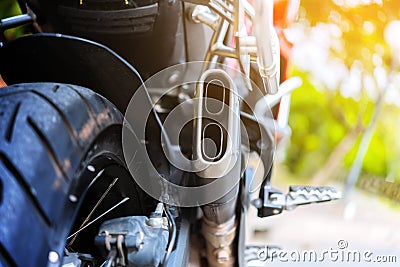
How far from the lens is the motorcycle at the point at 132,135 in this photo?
0.58 m

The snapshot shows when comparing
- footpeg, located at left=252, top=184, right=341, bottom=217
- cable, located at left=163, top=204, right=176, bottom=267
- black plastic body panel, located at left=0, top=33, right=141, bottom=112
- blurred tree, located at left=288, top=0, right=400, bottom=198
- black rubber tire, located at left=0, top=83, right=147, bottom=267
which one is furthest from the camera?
blurred tree, located at left=288, top=0, right=400, bottom=198

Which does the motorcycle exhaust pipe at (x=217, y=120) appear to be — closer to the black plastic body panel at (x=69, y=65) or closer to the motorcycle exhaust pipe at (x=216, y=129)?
the motorcycle exhaust pipe at (x=216, y=129)

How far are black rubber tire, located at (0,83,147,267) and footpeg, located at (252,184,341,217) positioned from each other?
727mm

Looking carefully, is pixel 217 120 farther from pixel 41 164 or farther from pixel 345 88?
pixel 345 88

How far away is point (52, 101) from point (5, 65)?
215mm

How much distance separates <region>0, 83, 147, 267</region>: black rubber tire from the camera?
536 millimetres

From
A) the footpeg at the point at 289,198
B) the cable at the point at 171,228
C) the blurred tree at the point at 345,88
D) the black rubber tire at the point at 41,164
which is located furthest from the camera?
the blurred tree at the point at 345,88

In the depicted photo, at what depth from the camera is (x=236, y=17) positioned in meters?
0.83

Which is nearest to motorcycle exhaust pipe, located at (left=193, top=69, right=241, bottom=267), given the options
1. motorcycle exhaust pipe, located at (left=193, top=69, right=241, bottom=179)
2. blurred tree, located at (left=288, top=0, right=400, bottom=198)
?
motorcycle exhaust pipe, located at (left=193, top=69, right=241, bottom=179)

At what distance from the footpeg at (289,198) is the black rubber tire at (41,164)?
28.6 inches

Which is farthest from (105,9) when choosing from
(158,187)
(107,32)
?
(158,187)

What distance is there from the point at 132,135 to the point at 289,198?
0.68m

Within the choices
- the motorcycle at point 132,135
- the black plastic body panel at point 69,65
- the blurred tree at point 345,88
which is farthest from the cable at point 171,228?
the blurred tree at point 345,88

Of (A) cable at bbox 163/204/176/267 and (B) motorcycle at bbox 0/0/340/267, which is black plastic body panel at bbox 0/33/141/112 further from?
→ (A) cable at bbox 163/204/176/267
